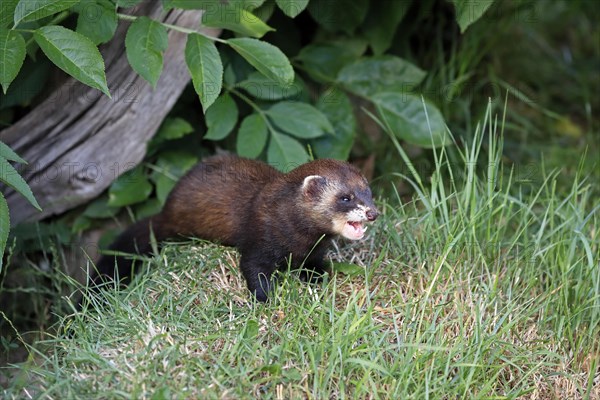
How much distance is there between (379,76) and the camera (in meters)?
5.06

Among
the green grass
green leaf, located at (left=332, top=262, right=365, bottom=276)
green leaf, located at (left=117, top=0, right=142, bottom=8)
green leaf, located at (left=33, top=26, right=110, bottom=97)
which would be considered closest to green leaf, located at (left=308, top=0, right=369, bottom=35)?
the green grass

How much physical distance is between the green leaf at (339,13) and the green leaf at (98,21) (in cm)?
145

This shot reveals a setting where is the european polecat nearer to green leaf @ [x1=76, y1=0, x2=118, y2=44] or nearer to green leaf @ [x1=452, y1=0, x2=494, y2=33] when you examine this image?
green leaf @ [x1=76, y1=0, x2=118, y2=44]

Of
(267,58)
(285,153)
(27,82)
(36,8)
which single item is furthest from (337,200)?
(27,82)

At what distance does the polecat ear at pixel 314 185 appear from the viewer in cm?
366

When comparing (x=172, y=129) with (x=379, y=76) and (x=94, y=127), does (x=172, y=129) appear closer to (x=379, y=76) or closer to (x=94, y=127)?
(x=94, y=127)

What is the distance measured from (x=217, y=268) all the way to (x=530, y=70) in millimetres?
3933

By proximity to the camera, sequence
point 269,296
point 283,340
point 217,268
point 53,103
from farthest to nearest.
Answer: point 53,103
point 217,268
point 269,296
point 283,340

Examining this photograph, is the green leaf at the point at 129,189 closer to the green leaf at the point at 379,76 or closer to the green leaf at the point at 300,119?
the green leaf at the point at 300,119

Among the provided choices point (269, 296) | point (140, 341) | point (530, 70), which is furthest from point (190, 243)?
point (530, 70)

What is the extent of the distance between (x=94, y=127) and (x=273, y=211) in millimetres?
1470

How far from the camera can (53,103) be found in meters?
4.69

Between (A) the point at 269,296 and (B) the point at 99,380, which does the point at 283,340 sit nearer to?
(A) the point at 269,296

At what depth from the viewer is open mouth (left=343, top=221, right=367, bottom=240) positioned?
11.9 feet
